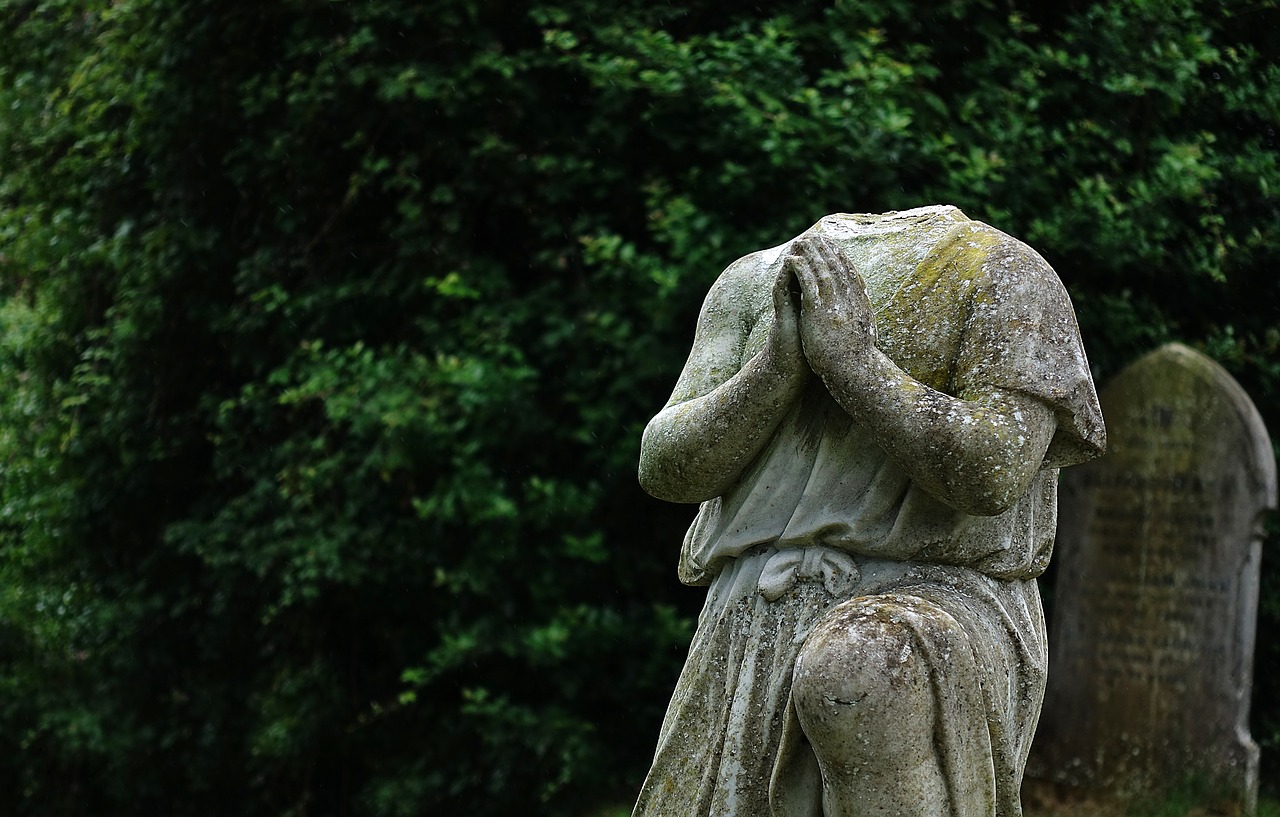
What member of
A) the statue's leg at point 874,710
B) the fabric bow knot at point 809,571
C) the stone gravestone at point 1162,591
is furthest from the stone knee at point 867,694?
the stone gravestone at point 1162,591

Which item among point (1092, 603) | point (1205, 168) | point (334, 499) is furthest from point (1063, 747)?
point (334, 499)

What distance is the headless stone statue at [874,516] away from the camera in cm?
243

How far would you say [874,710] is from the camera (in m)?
2.37

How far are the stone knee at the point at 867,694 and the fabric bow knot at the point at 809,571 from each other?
232 millimetres

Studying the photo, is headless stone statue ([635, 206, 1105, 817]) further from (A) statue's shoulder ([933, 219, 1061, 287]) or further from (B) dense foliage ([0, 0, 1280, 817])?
(B) dense foliage ([0, 0, 1280, 817])

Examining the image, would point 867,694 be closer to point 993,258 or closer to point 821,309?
point 821,309

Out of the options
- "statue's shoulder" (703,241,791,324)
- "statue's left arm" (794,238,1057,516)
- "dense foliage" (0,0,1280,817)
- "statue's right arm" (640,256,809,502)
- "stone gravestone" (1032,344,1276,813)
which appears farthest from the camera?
"stone gravestone" (1032,344,1276,813)

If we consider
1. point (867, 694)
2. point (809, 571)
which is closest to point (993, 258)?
point (809, 571)

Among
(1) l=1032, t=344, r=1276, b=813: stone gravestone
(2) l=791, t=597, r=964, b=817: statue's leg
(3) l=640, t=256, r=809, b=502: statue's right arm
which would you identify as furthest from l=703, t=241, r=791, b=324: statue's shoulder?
(1) l=1032, t=344, r=1276, b=813: stone gravestone

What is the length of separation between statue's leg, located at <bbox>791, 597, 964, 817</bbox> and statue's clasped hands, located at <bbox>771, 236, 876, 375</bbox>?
17.9 inches

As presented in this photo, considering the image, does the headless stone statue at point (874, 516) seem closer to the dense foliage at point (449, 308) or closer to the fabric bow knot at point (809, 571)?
the fabric bow knot at point (809, 571)

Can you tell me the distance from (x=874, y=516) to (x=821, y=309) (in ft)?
1.32

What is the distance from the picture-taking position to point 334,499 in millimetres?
7301

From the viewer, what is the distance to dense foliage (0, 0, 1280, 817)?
21.7 feet
